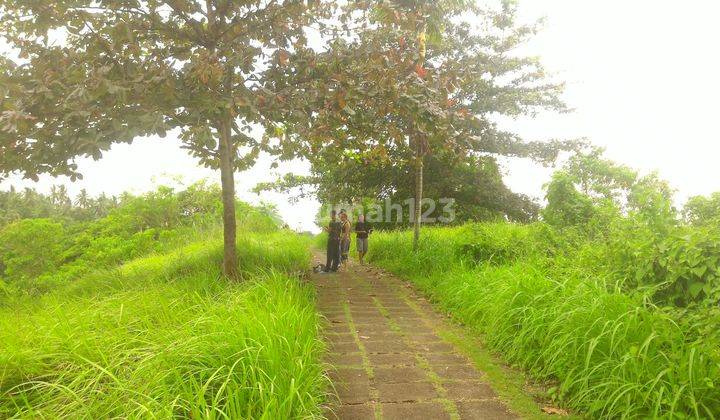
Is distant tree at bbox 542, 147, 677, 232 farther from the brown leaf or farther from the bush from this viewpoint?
the bush

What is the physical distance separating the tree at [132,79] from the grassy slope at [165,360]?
5.67ft

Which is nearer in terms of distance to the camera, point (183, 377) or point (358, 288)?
point (183, 377)

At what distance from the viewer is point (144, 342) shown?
351cm

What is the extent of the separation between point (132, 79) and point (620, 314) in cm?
550

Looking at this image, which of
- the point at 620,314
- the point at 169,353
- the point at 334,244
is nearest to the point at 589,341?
the point at 620,314

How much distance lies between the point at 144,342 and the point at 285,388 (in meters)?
1.38

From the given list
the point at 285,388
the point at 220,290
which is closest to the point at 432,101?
the point at 220,290

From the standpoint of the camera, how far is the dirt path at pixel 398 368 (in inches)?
124

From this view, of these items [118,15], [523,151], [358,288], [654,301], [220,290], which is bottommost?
[358,288]

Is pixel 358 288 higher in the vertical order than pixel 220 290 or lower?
lower

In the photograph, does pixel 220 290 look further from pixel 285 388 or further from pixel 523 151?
pixel 523 151

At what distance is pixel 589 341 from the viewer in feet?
11.2

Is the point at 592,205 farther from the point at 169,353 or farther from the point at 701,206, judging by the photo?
the point at 169,353

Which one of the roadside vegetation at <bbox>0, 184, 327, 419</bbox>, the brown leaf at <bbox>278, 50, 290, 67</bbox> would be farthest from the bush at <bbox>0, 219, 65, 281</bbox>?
the brown leaf at <bbox>278, 50, 290, 67</bbox>
